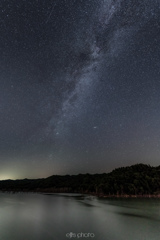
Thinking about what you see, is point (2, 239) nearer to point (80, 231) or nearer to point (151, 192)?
point (80, 231)

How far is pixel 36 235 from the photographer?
22484mm

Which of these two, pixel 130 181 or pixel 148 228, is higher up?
pixel 130 181

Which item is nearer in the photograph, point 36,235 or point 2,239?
point 2,239

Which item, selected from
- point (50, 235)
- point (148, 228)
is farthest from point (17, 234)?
point (148, 228)

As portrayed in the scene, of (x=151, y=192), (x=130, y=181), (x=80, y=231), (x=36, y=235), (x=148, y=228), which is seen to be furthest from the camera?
(x=130, y=181)

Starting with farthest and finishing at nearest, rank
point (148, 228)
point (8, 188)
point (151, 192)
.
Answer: point (8, 188) < point (151, 192) < point (148, 228)

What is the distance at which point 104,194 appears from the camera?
302ft

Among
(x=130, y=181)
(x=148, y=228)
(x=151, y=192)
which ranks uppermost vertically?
(x=130, y=181)

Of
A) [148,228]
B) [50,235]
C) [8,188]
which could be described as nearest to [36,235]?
[50,235]

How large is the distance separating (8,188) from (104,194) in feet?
430

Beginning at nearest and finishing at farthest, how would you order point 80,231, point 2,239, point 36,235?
point 2,239, point 36,235, point 80,231

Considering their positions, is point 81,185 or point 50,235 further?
point 81,185

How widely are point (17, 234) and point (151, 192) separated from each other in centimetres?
7389

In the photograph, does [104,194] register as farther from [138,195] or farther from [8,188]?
[8,188]
